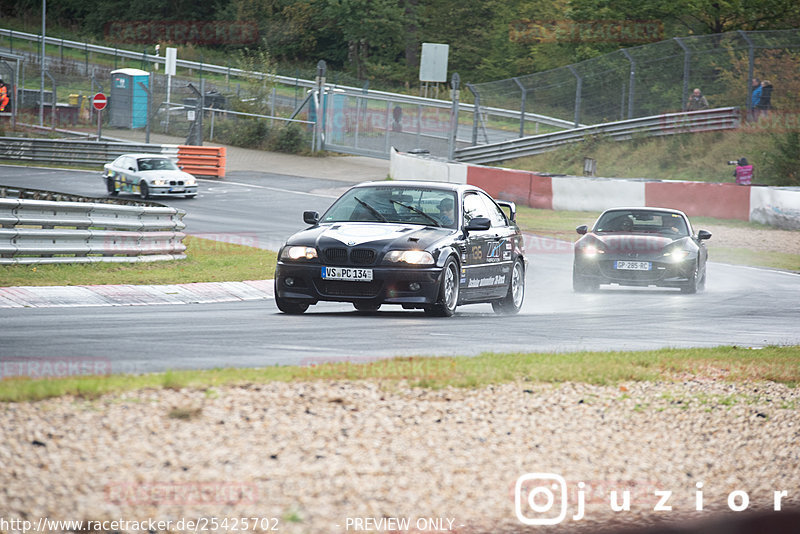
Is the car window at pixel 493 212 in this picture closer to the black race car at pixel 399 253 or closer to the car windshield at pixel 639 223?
the black race car at pixel 399 253

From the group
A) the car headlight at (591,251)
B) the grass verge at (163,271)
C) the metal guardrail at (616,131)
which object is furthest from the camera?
the metal guardrail at (616,131)

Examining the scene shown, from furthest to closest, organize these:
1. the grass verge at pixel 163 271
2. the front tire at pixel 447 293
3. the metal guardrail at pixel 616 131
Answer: the metal guardrail at pixel 616 131 < the grass verge at pixel 163 271 < the front tire at pixel 447 293

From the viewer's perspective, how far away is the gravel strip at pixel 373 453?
4.75 meters

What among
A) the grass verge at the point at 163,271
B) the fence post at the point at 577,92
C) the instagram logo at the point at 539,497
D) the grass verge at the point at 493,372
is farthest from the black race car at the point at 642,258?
the fence post at the point at 577,92

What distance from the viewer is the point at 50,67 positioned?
64.5m

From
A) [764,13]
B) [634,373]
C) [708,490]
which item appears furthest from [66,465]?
[764,13]

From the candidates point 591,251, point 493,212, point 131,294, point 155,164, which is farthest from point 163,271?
point 155,164

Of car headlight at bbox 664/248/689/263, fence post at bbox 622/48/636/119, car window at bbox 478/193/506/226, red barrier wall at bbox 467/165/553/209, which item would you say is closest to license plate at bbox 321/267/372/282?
car window at bbox 478/193/506/226

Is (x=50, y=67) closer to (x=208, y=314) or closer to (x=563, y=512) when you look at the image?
(x=208, y=314)

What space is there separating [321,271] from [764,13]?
38.2 meters

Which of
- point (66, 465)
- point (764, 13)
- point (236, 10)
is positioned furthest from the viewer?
point (236, 10)

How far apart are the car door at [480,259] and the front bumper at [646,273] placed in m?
3.67

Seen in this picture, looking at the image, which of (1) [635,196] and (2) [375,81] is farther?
(2) [375,81]

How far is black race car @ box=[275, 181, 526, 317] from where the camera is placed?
11578 millimetres
